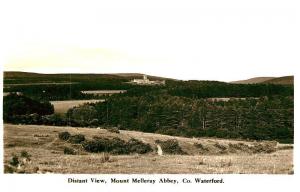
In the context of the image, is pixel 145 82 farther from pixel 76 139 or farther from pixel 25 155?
→ pixel 25 155

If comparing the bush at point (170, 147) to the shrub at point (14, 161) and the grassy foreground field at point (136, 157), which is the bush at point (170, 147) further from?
the shrub at point (14, 161)

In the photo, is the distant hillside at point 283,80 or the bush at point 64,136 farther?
the bush at point 64,136

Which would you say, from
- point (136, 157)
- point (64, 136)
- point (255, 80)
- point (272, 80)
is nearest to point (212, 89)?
point (255, 80)

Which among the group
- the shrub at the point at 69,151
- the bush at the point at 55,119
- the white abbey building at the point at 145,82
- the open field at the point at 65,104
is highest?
the white abbey building at the point at 145,82

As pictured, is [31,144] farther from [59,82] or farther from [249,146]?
[249,146]

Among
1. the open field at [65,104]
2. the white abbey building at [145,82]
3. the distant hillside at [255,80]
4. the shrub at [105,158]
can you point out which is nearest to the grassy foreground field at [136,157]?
the shrub at [105,158]

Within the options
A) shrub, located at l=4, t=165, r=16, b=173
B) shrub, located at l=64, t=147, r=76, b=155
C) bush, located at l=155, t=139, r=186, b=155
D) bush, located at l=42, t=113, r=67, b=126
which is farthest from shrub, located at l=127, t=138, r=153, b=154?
shrub, located at l=4, t=165, r=16, b=173
